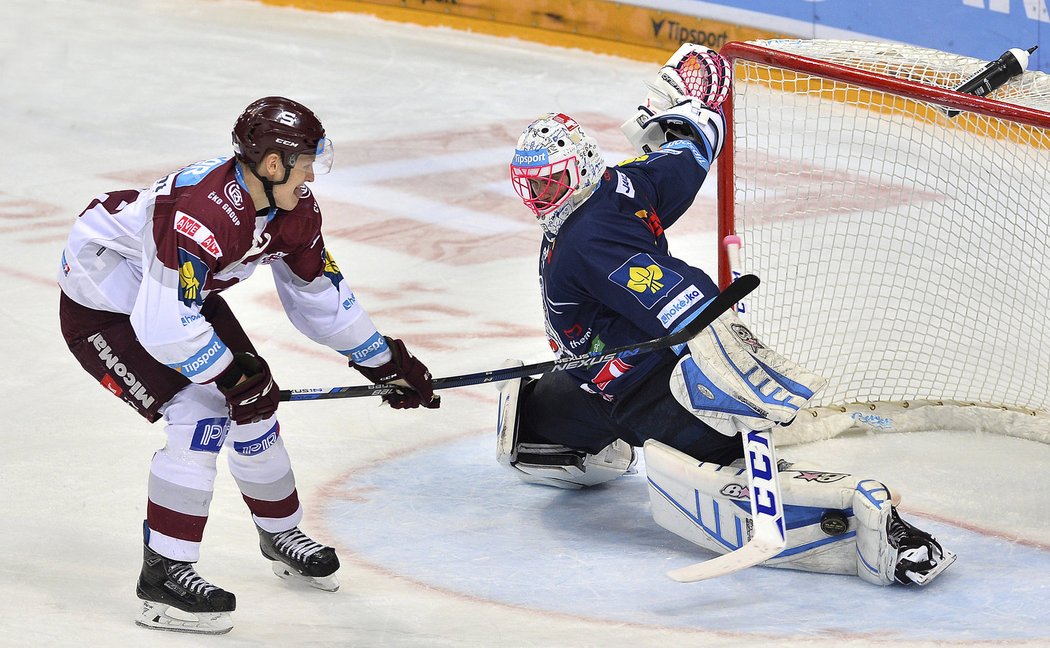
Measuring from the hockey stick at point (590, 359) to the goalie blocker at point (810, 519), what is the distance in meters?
0.27

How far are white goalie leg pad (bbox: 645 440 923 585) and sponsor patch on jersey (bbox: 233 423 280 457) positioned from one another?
2.96ft

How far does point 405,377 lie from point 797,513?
38.0 inches

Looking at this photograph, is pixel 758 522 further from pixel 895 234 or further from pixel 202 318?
pixel 895 234

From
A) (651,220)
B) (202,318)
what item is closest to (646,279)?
(651,220)

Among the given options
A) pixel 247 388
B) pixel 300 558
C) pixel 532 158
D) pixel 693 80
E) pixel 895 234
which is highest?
pixel 693 80

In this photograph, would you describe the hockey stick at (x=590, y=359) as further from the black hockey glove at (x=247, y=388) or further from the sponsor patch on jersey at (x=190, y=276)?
the sponsor patch on jersey at (x=190, y=276)

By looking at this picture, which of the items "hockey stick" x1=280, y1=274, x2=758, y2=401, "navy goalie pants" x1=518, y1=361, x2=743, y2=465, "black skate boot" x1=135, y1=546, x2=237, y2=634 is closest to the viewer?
"black skate boot" x1=135, y1=546, x2=237, y2=634

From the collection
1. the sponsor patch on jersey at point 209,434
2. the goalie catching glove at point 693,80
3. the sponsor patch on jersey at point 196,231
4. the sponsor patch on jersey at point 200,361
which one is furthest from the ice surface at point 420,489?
the goalie catching glove at point 693,80

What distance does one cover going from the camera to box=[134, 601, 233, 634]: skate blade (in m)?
3.03

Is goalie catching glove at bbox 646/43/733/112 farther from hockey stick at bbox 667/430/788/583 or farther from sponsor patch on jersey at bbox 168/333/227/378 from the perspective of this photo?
sponsor patch on jersey at bbox 168/333/227/378

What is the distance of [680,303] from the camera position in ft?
10.7

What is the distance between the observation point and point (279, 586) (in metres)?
3.36

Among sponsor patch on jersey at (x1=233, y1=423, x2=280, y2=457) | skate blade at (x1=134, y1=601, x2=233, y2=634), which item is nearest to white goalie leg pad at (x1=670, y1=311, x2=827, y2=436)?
sponsor patch on jersey at (x1=233, y1=423, x2=280, y2=457)

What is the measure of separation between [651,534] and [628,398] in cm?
35
